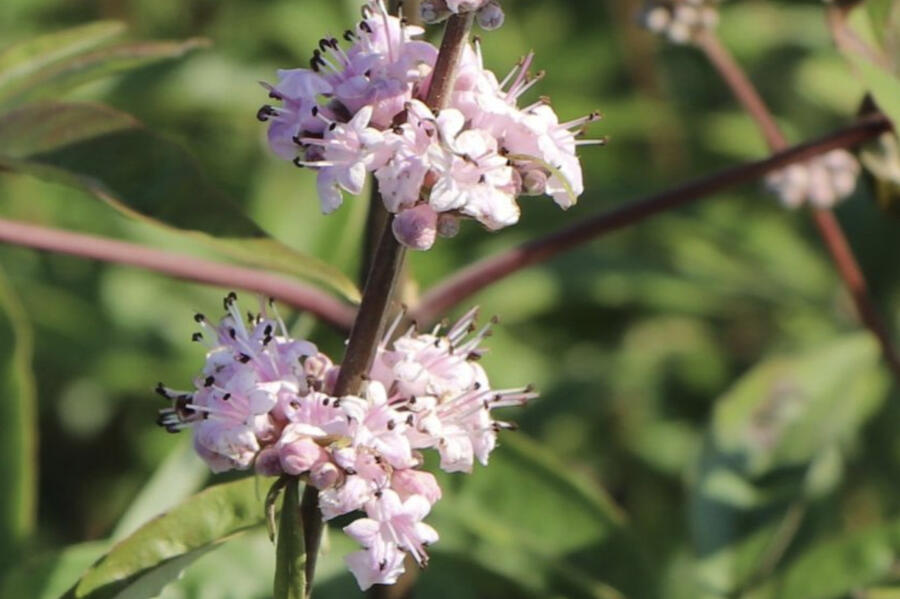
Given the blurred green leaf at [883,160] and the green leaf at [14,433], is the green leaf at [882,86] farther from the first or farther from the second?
the green leaf at [14,433]

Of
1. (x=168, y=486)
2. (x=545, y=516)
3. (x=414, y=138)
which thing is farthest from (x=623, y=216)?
(x=168, y=486)

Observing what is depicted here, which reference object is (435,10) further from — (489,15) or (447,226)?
(447,226)

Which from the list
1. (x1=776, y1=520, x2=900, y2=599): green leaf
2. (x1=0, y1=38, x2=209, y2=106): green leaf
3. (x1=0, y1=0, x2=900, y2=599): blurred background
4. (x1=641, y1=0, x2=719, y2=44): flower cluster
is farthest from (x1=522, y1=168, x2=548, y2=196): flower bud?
(x1=0, y1=0, x2=900, y2=599): blurred background

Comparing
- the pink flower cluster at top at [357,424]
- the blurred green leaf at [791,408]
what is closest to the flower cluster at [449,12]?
the pink flower cluster at top at [357,424]

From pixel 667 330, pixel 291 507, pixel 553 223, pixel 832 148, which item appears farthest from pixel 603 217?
pixel 667 330

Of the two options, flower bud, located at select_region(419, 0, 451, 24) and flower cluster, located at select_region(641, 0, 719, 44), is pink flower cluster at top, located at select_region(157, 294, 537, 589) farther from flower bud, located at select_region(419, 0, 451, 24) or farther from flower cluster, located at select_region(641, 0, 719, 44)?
flower cluster, located at select_region(641, 0, 719, 44)

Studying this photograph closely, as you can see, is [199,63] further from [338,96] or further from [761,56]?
[338,96]
